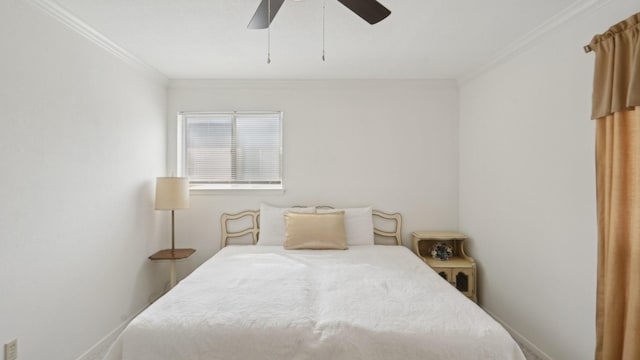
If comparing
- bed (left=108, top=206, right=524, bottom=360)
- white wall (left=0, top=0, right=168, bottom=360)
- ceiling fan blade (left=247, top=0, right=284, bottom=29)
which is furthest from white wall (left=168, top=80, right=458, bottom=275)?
ceiling fan blade (left=247, top=0, right=284, bottom=29)

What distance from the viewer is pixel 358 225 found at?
11.5 ft

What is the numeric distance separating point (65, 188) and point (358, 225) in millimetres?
2641

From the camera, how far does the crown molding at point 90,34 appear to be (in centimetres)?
203

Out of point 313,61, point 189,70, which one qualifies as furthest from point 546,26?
point 189,70

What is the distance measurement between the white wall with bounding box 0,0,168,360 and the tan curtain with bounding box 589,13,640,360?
3.44 metres

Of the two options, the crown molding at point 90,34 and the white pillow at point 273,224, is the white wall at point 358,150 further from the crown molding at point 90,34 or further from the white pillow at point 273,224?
the crown molding at point 90,34

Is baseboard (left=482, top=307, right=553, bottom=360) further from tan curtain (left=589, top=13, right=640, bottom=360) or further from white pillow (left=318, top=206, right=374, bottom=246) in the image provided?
white pillow (left=318, top=206, right=374, bottom=246)

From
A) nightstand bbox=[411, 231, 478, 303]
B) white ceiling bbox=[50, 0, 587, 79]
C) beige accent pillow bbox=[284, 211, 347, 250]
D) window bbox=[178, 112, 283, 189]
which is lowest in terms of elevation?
nightstand bbox=[411, 231, 478, 303]

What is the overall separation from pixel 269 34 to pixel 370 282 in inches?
82.1

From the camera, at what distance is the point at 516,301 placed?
2721 mm

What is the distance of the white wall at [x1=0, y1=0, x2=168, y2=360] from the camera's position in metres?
1.82

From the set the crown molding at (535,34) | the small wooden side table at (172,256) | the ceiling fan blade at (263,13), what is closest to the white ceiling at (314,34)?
the crown molding at (535,34)

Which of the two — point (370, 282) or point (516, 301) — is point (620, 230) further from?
point (370, 282)

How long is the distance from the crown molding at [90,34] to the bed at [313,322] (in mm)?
2037
